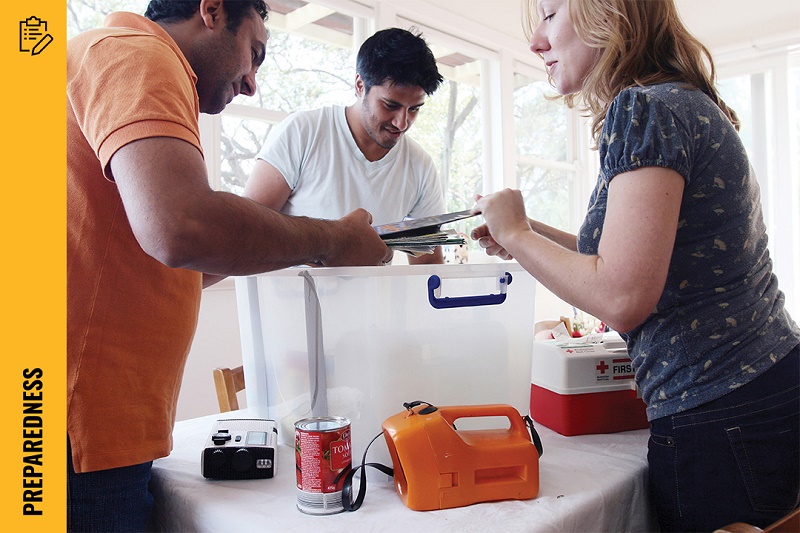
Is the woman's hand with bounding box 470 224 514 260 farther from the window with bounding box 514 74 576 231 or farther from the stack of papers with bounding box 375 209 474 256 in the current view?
the window with bounding box 514 74 576 231

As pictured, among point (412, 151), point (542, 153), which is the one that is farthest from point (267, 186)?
point (542, 153)

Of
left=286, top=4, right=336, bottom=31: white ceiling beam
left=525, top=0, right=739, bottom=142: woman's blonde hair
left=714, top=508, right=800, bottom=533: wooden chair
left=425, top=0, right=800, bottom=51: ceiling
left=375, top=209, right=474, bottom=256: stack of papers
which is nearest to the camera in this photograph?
left=714, top=508, right=800, bottom=533: wooden chair

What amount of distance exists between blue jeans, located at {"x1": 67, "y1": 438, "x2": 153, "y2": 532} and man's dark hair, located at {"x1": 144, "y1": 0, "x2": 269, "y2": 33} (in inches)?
25.1

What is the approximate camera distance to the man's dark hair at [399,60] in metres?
1.67

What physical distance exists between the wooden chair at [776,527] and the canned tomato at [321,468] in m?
0.43

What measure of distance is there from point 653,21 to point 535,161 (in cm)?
420

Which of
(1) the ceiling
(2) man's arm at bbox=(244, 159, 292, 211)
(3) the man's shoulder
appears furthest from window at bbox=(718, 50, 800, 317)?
(2) man's arm at bbox=(244, 159, 292, 211)

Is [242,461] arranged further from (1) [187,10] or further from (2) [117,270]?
(1) [187,10]

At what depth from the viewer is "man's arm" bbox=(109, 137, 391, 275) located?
2.16 ft

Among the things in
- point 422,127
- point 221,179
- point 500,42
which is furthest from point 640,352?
point 500,42

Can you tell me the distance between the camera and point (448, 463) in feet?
2.60

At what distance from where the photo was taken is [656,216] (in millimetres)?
714

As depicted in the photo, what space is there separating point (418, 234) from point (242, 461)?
0.46 m

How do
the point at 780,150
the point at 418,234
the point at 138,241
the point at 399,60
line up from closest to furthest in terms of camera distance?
the point at 138,241 < the point at 418,234 < the point at 399,60 < the point at 780,150
